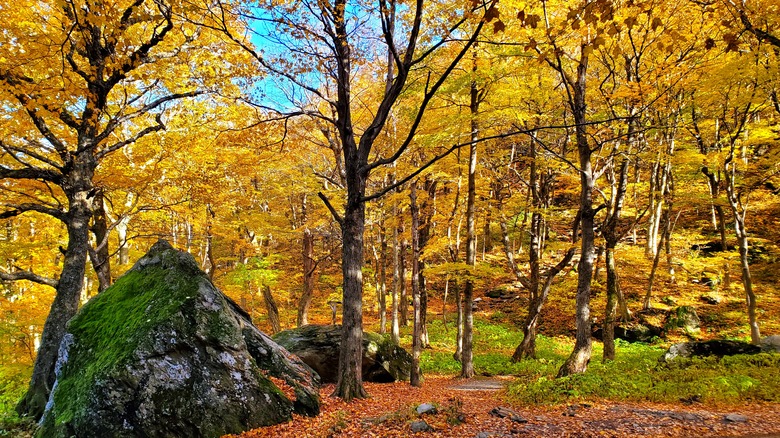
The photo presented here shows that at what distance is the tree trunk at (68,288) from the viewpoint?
7.54m

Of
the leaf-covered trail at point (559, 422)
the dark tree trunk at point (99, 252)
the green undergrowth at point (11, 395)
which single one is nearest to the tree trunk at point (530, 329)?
the leaf-covered trail at point (559, 422)

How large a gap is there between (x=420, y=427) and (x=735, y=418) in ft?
14.9

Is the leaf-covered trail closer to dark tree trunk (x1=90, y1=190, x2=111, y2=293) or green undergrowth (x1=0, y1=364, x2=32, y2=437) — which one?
green undergrowth (x1=0, y1=364, x2=32, y2=437)

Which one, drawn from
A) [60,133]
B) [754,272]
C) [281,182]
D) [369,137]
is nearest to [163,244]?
[369,137]

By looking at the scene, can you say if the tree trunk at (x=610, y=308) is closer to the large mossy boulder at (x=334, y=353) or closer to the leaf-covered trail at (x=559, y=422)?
the leaf-covered trail at (x=559, y=422)

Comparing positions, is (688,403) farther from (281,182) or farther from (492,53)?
(281,182)

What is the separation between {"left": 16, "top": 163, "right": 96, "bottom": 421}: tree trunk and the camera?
7.54 m

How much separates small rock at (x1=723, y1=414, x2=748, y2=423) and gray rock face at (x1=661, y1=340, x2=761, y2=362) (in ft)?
11.6

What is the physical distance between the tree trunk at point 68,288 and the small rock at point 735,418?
38.0 ft

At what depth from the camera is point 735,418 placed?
5477 mm

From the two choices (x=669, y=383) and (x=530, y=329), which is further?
(x=530, y=329)

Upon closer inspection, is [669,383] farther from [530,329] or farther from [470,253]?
[530,329]

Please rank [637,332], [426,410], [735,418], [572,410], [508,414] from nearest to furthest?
[735,418]
[426,410]
[508,414]
[572,410]
[637,332]

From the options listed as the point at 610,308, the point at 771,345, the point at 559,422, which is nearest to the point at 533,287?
the point at 610,308
